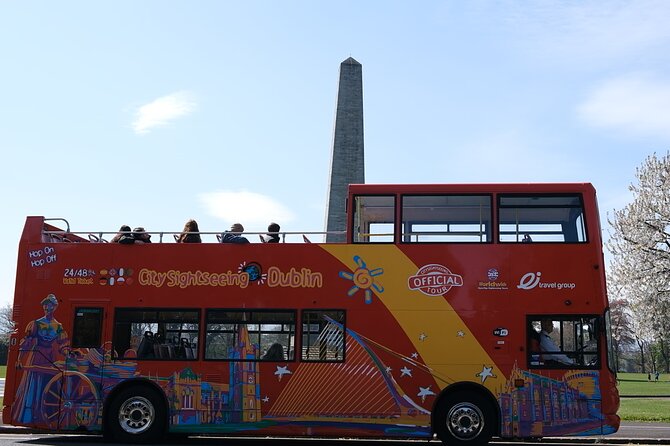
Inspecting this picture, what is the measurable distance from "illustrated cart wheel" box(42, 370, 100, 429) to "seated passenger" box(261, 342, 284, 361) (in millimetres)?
3003

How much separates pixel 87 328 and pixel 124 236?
1725mm

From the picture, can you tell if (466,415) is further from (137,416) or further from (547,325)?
(137,416)

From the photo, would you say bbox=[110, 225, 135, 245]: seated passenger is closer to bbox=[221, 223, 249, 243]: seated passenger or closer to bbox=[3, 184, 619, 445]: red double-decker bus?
bbox=[3, 184, 619, 445]: red double-decker bus

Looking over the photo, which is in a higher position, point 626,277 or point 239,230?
point 626,277

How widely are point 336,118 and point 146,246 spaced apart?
15.1 metres

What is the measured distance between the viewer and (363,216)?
12805 millimetres

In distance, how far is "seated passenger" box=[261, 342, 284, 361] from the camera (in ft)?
41.0

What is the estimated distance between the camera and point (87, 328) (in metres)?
12.9

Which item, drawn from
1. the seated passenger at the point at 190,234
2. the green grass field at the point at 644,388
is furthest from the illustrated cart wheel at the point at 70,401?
the green grass field at the point at 644,388

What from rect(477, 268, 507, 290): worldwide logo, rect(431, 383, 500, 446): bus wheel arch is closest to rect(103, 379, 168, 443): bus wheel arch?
rect(431, 383, 500, 446): bus wheel arch

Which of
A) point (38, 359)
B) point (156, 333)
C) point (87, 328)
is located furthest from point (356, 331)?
point (38, 359)

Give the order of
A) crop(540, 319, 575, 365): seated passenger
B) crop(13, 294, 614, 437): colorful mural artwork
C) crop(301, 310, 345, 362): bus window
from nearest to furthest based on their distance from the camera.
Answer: crop(13, 294, 614, 437): colorful mural artwork → crop(540, 319, 575, 365): seated passenger → crop(301, 310, 345, 362): bus window

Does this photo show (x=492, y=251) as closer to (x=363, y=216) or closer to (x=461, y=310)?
(x=461, y=310)

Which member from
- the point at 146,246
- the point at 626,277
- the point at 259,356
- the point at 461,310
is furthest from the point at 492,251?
the point at 626,277
